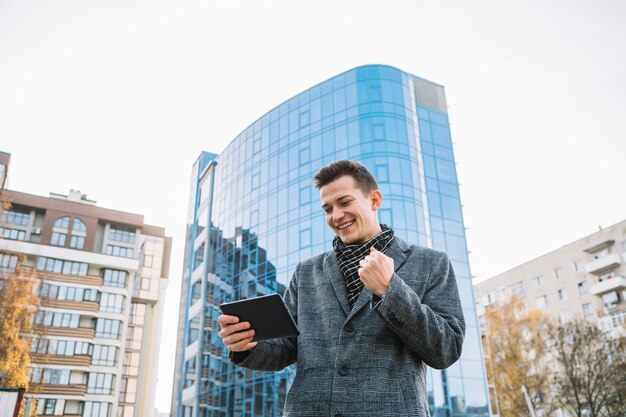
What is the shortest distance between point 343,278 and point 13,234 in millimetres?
54938

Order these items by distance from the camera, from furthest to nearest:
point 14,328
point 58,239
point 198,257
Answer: point 58,239
point 198,257
point 14,328

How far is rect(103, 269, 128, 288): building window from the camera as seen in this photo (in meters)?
48.7

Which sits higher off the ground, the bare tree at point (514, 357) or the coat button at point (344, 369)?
the bare tree at point (514, 357)

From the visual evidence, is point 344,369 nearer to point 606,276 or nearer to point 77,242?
point 606,276

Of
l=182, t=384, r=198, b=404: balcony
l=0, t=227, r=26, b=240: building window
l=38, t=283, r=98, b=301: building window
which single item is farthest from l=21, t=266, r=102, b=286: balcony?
l=182, t=384, r=198, b=404: balcony

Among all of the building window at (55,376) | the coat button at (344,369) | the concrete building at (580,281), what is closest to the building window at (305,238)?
the coat button at (344,369)

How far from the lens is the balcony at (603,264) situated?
4119 cm

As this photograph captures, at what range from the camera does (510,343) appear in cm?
3312

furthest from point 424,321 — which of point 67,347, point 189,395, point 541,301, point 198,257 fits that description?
point 541,301

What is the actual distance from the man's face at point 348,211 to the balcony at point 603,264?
45904mm

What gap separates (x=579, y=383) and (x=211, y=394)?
71.2 ft

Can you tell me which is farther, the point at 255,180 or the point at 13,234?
the point at 13,234

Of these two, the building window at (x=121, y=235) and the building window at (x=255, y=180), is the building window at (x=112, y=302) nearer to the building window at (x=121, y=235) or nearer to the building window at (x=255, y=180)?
the building window at (x=121, y=235)

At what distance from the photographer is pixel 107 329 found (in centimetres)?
4609
